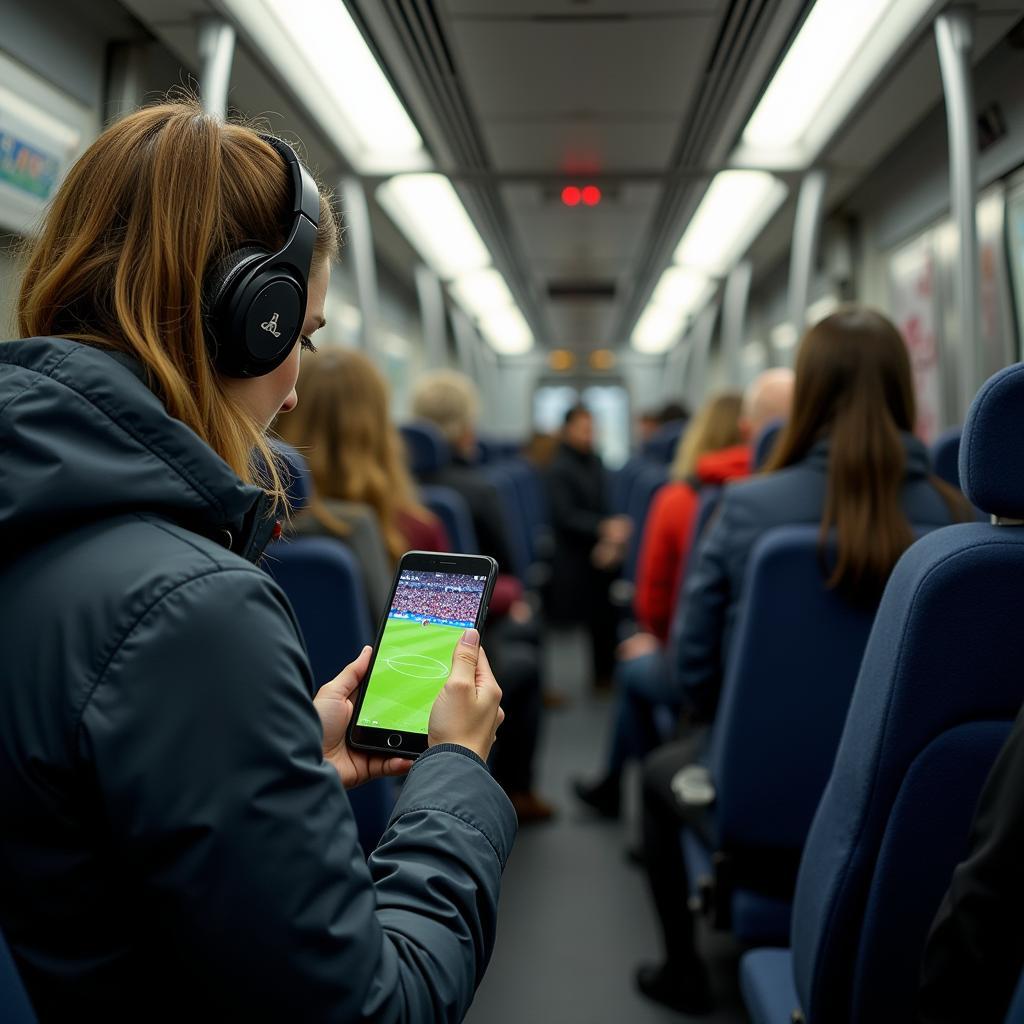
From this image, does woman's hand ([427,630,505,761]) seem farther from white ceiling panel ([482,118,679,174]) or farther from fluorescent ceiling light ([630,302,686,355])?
fluorescent ceiling light ([630,302,686,355])

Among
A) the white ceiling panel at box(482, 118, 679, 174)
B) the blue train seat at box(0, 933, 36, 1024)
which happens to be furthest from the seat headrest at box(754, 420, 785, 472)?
the white ceiling panel at box(482, 118, 679, 174)

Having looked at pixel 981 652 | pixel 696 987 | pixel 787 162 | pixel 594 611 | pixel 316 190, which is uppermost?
pixel 787 162

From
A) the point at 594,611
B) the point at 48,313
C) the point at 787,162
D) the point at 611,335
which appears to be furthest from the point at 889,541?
the point at 611,335

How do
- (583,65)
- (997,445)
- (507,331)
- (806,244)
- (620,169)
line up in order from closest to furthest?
1. (997,445)
2. (583,65)
3. (806,244)
4. (620,169)
5. (507,331)

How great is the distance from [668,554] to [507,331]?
9560 millimetres

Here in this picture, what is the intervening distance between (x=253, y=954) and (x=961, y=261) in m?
2.52

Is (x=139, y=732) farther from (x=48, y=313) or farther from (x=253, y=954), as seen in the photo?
(x=48, y=313)

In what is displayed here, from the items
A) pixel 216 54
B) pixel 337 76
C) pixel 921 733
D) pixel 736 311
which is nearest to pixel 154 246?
pixel 921 733

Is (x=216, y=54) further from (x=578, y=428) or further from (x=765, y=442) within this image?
(x=578, y=428)

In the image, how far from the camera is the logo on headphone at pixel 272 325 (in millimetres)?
1021

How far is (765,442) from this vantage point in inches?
106

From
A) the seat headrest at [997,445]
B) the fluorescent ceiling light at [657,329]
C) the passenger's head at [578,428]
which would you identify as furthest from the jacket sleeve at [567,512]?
the seat headrest at [997,445]

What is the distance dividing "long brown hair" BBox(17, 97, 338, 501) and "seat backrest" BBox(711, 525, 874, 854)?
128 centimetres

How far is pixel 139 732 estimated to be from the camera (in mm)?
760
